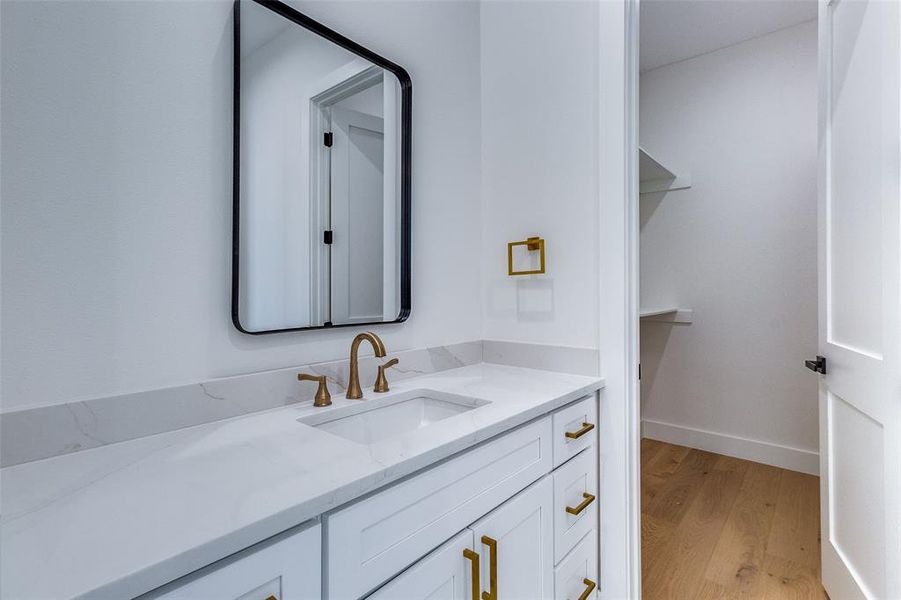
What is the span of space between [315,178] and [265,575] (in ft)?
3.09

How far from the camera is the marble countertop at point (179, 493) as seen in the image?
50 centimetres

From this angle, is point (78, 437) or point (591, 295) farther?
point (591, 295)

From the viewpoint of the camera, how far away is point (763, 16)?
2.46 metres

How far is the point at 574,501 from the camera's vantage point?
50.9 inches

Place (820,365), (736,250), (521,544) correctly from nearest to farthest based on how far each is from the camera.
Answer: (521,544) < (820,365) < (736,250)

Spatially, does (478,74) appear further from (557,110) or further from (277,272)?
(277,272)

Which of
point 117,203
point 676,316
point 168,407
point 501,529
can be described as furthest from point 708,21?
point 168,407

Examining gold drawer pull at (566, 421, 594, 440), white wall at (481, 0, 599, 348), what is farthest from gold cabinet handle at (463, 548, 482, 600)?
white wall at (481, 0, 599, 348)

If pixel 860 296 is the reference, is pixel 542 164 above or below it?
above

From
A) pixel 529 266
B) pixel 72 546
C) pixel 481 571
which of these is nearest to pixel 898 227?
pixel 529 266

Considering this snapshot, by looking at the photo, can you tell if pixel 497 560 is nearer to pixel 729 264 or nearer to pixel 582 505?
pixel 582 505

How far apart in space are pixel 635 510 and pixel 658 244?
2100mm

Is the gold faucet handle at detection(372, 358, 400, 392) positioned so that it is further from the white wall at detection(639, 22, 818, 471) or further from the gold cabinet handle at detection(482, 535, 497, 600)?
the white wall at detection(639, 22, 818, 471)

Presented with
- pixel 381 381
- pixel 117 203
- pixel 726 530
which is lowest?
pixel 726 530
